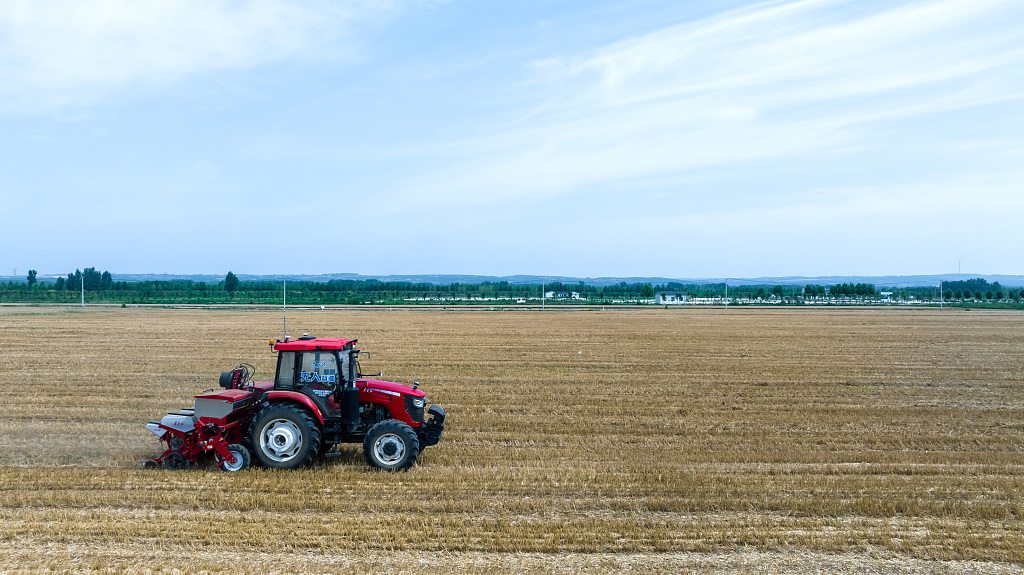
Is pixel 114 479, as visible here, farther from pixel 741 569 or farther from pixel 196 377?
pixel 196 377

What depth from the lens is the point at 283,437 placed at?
1041 centimetres

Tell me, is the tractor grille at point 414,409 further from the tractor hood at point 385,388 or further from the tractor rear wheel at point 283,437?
the tractor rear wheel at point 283,437

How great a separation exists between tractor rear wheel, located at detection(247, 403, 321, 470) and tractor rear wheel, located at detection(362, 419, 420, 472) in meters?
0.76

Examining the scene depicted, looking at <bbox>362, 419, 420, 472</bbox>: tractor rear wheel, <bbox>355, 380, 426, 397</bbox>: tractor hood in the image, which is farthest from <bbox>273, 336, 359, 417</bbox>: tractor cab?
<bbox>362, 419, 420, 472</bbox>: tractor rear wheel

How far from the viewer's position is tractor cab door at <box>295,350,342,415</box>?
10.9 metres

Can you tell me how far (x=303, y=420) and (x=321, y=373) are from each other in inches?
31.9

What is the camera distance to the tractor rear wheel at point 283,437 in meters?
10.3

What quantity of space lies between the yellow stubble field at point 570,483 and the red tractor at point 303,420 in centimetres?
40

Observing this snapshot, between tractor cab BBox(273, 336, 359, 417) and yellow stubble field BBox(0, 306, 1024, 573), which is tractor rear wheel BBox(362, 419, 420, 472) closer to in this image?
yellow stubble field BBox(0, 306, 1024, 573)

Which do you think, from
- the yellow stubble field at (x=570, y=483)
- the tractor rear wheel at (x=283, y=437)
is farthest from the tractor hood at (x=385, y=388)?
the yellow stubble field at (x=570, y=483)

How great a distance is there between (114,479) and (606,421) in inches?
345

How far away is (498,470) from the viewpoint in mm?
10875

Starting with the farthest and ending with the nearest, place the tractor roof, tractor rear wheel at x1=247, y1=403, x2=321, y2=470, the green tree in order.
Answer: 1. the green tree
2. the tractor roof
3. tractor rear wheel at x1=247, y1=403, x2=321, y2=470

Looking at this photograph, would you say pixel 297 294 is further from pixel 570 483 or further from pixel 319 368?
pixel 570 483
